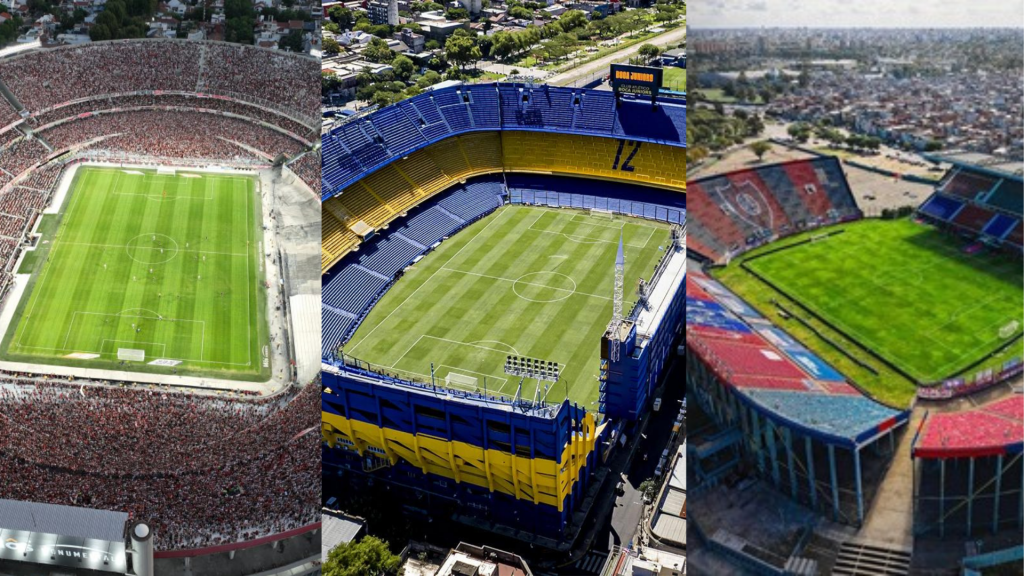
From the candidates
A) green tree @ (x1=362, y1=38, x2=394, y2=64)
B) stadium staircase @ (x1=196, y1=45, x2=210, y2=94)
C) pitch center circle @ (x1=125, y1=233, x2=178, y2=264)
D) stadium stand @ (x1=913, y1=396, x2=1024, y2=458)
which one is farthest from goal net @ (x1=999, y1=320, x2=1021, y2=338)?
green tree @ (x1=362, y1=38, x2=394, y2=64)

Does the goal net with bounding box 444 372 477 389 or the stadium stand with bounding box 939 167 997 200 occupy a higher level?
the stadium stand with bounding box 939 167 997 200

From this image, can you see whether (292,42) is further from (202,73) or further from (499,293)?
(499,293)

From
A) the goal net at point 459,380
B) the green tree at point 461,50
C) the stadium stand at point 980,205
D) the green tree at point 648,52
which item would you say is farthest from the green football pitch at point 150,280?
the green tree at point 648,52

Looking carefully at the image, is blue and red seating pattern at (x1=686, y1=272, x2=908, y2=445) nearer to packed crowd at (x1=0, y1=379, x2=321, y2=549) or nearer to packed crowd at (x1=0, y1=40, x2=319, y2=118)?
packed crowd at (x1=0, y1=379, x2=321, y2=549)

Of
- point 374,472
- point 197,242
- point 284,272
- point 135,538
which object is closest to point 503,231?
point 284,272

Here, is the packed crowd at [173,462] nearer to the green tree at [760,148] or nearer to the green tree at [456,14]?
the green tree at [760,148]

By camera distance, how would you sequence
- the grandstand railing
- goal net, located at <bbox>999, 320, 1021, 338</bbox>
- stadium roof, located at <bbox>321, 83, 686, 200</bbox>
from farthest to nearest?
stadium roof, located at <bbox>321, 83, 686, 200</bbox> → the grandstand railing → goal net, located at <bbox>999, 320, 1021, 338</bbox>

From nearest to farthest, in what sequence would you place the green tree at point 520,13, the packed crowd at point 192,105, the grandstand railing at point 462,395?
1. the grandstand railing at point 462,395
2. the packed crowd at point 192,105
3. the green tree at point 520,13
